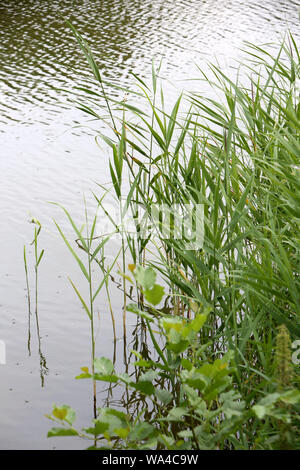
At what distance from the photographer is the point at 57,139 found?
5.65 meters

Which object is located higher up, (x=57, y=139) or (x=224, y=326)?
(x=57, y=139)

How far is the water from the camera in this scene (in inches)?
104

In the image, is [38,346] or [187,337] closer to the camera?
[187,337]

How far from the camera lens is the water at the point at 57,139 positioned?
2.63 meters

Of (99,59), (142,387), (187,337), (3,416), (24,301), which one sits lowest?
(3,416)

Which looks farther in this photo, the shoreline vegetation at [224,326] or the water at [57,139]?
the water at [57,139]

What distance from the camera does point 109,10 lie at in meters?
11.7

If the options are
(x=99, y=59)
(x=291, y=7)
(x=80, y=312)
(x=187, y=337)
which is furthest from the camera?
(x=291, y=7)

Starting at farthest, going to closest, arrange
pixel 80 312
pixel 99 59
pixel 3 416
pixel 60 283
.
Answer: pixel 99 59, pixel 60 283, pixel 80 312, pixel 3 416

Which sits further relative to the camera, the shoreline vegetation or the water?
the water

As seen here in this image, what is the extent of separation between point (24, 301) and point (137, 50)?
6505mm

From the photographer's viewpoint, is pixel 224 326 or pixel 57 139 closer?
pixel 224 326

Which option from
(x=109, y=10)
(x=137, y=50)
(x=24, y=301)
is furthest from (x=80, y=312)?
(x=109, y=10)
